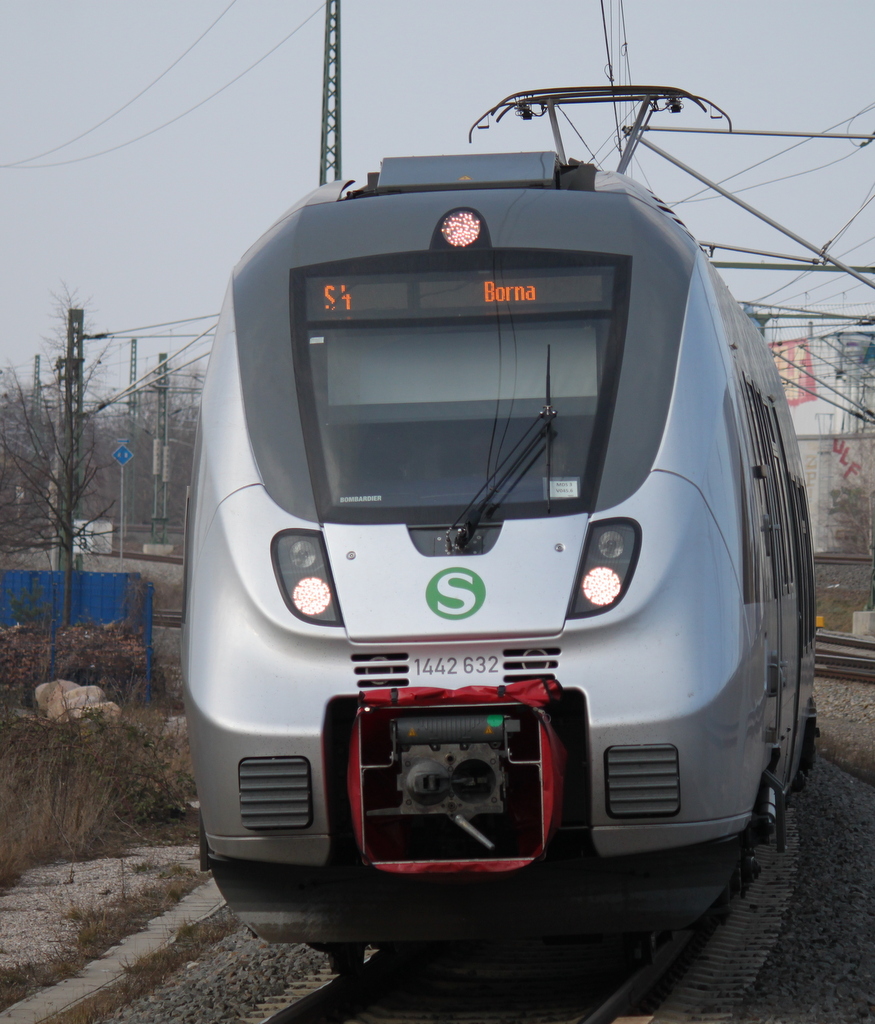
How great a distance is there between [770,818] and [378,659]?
199 centimetres

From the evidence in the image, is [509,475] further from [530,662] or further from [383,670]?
[383,670]

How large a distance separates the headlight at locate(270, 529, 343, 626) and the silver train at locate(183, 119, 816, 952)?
0.01m

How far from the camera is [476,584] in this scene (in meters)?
4.59

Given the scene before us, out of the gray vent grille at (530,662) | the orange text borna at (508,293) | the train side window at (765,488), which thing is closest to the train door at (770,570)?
the train side window at (765,488)

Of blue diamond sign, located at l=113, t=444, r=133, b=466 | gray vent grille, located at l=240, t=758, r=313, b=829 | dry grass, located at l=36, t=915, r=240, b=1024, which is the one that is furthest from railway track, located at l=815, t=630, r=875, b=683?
gray vent grille, located at l=240, t=758, r=313, b=829

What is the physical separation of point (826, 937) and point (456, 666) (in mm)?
2828

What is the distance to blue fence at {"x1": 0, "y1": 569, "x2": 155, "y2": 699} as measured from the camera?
68.8 ft

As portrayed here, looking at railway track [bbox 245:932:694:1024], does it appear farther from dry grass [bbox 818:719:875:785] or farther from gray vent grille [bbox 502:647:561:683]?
dry grass [bbox 818:719:875:785]

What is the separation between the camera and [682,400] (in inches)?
195

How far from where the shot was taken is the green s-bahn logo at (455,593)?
4.54 meters

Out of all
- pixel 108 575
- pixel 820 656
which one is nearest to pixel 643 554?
pixel 108 575

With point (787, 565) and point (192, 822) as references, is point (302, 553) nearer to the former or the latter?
point (787, 565)

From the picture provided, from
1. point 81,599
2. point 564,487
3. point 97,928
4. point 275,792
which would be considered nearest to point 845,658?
point 81,599

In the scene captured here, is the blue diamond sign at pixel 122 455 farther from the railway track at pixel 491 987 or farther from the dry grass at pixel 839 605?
the railway track at pixel 491 987
